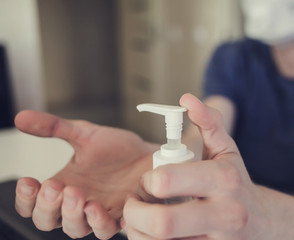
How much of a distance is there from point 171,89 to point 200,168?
A: 2.23m

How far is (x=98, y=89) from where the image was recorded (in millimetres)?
3525

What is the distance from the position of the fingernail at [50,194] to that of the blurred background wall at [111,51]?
3.94 ft

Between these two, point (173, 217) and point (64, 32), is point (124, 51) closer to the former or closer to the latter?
point (64, 32)

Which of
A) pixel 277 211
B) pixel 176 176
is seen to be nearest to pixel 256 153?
pixel 277 211

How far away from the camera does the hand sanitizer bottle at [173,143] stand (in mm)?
290

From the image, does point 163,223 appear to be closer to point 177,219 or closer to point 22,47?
point 177,219

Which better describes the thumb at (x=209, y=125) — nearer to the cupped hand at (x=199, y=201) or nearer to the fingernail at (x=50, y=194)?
the cupped hand at (x=199, y=201)

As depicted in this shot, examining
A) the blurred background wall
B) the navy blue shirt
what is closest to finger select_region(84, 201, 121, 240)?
the navy blue shirt

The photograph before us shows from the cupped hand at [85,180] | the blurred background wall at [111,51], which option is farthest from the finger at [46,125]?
the blurred background wall at [111,51]

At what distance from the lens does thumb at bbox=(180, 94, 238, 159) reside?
29 cm

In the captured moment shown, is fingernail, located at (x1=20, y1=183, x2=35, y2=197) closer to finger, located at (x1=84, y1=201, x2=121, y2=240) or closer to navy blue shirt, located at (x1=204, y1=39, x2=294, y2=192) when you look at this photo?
finger, located at (x1=84, y1=201, x2=121, y2=240)

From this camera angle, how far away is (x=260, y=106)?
34.7 inches

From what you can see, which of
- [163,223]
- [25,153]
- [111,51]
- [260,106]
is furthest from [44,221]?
[111,51]

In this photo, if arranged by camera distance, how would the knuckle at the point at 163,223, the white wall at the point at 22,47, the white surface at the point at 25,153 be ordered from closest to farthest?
the knuckle at the point at 163,223, the white surface at the point at 25,153, the white wall at the point at 22,47
